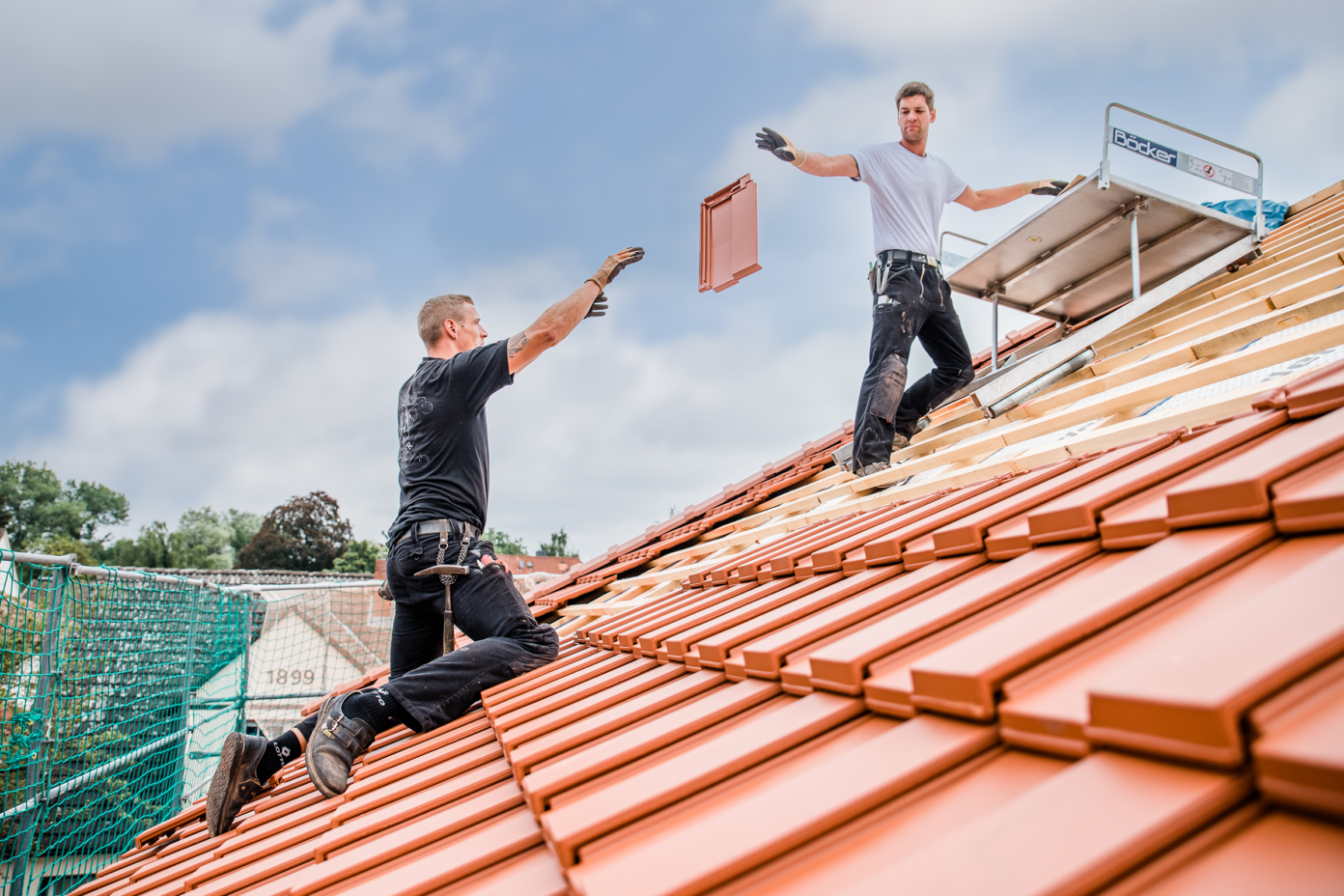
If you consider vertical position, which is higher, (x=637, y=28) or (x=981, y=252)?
(x=637, y=28)

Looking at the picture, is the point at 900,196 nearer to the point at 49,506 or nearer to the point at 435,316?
the point at 435,316

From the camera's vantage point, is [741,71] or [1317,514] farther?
[741,71]

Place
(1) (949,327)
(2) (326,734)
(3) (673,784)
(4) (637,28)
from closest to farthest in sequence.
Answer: (3) (673,784) → (2) (326,734) → (1) (949,327) → (4) (637,28)

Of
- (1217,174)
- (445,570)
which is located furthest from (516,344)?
(1217,174)

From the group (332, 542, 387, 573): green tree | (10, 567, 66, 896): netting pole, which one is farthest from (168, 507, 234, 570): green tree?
(10, 567, 66, 896): netting pole

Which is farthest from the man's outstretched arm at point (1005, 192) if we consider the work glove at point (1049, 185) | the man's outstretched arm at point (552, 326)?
the man's outstretched arm at point (552, 326)

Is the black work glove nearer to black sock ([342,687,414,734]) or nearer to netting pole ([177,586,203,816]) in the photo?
black sock ([342,687,414,734])

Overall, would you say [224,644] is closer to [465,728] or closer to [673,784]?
[465,728]

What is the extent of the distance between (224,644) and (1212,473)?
30.6 ft

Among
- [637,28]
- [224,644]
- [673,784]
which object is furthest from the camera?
[637,28]

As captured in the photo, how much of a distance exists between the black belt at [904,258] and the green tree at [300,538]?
199 feet

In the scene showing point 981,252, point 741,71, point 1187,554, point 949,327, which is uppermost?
point 741,71

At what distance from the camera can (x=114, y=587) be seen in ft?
17.6

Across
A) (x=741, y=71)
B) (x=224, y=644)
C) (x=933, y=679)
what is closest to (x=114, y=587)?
(x=224, y=644)
